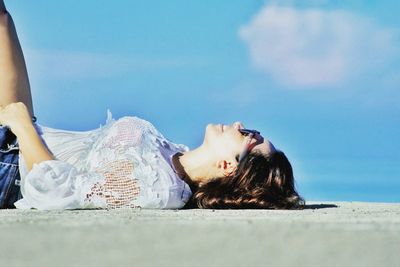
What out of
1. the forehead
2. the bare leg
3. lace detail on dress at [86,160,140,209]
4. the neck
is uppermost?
Answer: the bare leg

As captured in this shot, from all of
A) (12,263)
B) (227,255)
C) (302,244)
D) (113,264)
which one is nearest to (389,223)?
(302,244)

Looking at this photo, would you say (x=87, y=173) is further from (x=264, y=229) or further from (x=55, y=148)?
(x=264, y=229)

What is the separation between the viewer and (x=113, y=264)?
89.8 inches

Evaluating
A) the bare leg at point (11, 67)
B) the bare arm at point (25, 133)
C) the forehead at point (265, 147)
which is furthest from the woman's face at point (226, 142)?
the bare leg at point (11, 67)

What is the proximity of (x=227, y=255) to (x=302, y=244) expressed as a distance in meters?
0.23

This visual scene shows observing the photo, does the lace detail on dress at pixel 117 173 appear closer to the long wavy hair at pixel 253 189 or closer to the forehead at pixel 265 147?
the long wavy hair at pixel 253 189

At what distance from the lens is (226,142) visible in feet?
13.5

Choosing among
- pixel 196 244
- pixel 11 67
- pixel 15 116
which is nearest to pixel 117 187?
pixel 15 116

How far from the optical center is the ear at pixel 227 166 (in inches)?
161

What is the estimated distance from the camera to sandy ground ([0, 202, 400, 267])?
7.57 ft

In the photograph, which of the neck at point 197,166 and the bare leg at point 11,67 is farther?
the bare leg at point 11,67

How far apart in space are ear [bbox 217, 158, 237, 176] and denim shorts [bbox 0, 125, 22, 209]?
107 centimetres

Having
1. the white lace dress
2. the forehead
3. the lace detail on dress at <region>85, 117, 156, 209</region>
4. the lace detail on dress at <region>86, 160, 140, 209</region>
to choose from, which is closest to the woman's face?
the forehead

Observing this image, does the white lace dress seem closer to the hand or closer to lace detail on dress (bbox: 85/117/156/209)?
lace detail on dress (bbox: 85/117/156/209)
